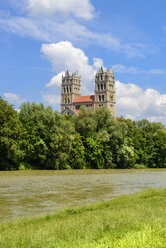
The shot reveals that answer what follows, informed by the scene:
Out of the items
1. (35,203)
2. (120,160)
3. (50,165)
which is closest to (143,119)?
(120,160)

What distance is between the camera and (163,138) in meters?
94.6

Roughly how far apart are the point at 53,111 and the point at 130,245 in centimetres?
5736

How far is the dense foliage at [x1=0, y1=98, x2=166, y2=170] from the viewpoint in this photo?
178 feet

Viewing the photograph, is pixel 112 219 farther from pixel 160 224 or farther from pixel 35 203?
pixel 35 203

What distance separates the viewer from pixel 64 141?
201 ft

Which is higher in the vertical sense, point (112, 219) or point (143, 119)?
point (143, 119)

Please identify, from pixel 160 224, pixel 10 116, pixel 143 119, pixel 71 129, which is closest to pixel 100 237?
pixel 160 224

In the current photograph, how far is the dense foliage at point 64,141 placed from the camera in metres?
54.2

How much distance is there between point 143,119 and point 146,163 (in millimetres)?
24041

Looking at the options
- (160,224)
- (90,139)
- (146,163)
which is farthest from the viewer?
(146,163)

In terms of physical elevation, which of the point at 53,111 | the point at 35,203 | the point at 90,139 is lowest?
the point at 35,203

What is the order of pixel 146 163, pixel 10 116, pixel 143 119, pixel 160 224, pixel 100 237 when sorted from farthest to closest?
pixel 143 119 < pixel 146 163 < pixel 10 116 < pixel 160 224 < pixel 100 237

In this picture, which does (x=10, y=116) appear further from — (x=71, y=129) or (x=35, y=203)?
(x=35, y=203)

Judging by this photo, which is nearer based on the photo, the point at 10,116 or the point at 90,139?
the point at 10,116
